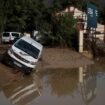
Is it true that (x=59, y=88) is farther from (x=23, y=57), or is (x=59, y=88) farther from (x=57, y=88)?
(x=23, y=57)

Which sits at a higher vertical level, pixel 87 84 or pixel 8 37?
pixel 87 84

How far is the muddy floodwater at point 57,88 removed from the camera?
18547mm

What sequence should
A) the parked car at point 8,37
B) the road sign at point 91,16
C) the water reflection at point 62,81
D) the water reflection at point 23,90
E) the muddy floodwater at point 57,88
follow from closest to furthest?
the muddy floodwater at point 57,88
the water reflection at point 23,90
the water reflection at point 62,81
the road sign at point 91,16
the parked car at point 8,37

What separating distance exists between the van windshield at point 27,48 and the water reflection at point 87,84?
260cm

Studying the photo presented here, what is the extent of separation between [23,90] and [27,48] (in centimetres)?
485

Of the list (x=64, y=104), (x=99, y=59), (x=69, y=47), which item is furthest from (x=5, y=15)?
(x=64, y=104)

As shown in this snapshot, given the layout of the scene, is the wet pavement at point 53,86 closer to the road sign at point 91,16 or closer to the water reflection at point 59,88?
the water reflection at point 59,88

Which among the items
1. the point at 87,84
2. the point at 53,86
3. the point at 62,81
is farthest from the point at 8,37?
the point at 53,86

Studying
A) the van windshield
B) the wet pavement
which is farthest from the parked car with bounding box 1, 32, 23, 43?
the van windshield

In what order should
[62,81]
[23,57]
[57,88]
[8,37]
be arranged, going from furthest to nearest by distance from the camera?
[8,37] → [23,57] → [62,81] → [57,88]

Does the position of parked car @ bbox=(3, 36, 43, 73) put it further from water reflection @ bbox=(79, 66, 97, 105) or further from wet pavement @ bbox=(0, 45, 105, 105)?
water reflection @ bbox=(79, 66, 97, 105)

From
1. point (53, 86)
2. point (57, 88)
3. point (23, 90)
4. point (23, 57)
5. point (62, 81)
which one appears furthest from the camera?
point (23, 57)

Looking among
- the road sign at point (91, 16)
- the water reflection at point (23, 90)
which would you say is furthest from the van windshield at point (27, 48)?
the road sign at point (91, 16)

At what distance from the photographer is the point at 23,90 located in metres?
20.8
